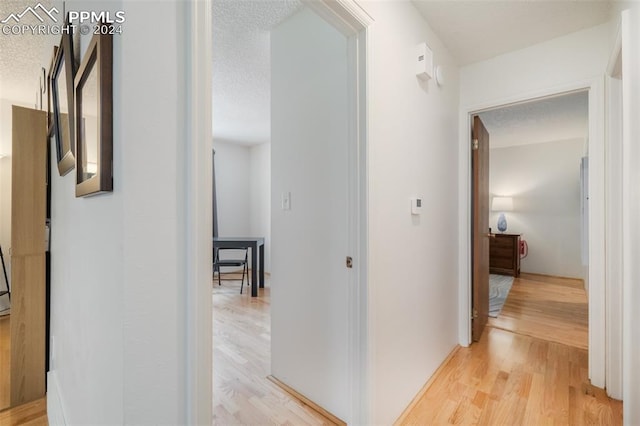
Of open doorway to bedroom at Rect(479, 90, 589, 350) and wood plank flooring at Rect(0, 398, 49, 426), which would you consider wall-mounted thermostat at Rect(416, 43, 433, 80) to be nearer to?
open doorway to bedroom at Rect(479, 90, 589, 350)

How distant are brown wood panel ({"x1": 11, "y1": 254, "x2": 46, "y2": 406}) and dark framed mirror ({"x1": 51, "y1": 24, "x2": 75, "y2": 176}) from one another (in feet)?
3.03

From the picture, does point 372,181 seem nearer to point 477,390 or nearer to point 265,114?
point 477,390

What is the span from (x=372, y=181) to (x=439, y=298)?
1270 millimetres

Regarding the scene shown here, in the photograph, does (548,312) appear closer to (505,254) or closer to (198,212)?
(505,254)

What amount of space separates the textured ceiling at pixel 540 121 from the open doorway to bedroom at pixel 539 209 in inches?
0.4

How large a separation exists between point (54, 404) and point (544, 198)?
21.7 feet

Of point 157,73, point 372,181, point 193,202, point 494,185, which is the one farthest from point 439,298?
point 494,185

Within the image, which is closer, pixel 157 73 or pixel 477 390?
pixel 157 73

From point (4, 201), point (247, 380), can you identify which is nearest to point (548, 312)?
point (247, 380)

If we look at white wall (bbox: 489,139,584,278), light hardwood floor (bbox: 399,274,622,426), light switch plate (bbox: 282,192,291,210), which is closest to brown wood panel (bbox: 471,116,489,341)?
light hardwood floor (bbox: 399,274,622,426)

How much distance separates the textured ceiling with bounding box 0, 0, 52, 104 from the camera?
5.93 feet

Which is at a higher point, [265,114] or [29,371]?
[265,114]

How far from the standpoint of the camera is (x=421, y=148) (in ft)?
6.40

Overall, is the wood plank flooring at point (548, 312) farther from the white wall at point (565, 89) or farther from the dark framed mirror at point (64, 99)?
the dark framed mirror at point (64, 99)
